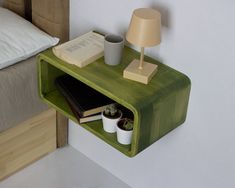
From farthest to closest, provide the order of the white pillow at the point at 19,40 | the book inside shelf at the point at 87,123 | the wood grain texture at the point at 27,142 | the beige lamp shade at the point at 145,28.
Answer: the wood grain texture at the point at 27,142 → the white pillow at the point at 19,40 → the book inside shelf at the point at 87,123 → the beige lamp shade at the point at 145,28

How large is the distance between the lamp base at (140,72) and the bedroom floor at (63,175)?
2.24 ft

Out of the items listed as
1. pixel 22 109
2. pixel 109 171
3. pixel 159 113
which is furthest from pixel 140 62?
pixel 109 171

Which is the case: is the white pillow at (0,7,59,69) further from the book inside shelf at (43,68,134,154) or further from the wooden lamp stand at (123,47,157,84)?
the wooden lamp stand at (123,47,157,84)

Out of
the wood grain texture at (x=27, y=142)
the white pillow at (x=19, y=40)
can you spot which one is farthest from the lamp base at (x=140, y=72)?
the wood grain texture at (x=27, y=142)

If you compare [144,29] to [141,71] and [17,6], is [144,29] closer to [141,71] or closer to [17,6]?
[141,71]

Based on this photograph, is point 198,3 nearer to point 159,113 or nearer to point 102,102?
point 159,113

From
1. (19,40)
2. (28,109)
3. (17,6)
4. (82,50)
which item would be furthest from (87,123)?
(17,6)

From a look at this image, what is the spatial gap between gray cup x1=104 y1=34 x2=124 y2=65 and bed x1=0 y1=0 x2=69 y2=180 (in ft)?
1.27

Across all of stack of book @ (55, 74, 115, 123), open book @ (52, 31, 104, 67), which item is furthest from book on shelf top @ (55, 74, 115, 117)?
open book @ (52, 31, 104, 67)

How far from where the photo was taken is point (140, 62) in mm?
1512

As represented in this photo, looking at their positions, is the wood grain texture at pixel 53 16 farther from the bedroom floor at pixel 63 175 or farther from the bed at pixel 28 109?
the bedroom floor at pixel 63 175

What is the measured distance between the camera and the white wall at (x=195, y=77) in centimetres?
141

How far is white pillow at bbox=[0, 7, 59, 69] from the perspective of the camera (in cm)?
Result: 175

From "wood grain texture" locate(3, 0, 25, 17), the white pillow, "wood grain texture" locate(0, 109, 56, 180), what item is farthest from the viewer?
"wood grain texture" locate(3, 0, 25, 17)
